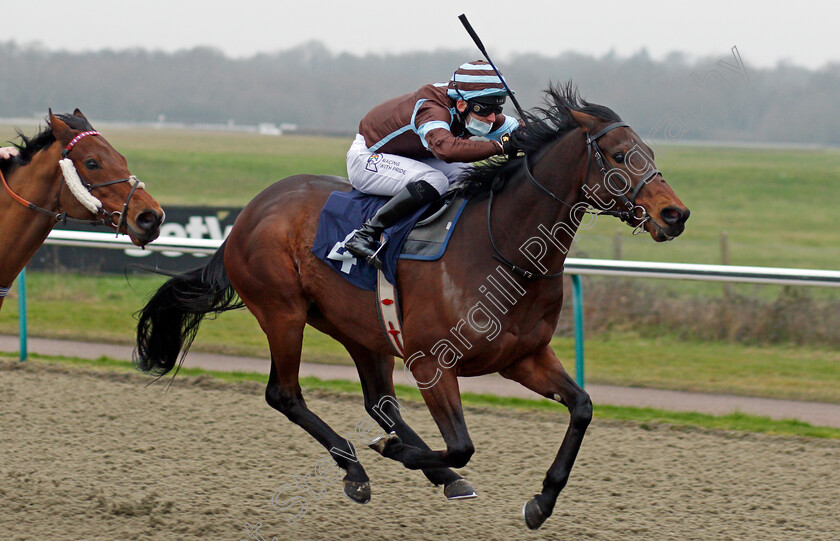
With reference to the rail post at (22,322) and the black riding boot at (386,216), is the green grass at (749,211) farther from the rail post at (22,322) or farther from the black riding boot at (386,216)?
the black riding boot at (386,216)

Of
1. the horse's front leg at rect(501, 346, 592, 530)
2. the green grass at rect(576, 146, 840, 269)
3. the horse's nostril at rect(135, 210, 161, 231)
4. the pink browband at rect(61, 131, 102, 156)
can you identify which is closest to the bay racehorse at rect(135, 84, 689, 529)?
the horse's front leg at rect(501, 346, 592, 530)

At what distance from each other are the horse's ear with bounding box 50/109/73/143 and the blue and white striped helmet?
1613 millimetres

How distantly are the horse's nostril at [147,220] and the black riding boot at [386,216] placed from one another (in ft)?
2.64

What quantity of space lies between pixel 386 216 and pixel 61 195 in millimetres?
1352

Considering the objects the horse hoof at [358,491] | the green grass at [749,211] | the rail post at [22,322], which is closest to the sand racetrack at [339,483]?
the horse hoof at [358,491]

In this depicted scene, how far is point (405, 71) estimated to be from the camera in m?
27.0

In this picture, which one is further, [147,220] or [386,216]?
[147,220]

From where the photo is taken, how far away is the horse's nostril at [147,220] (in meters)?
3.96

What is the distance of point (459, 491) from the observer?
149 inches

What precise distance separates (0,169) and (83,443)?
166 centimetres

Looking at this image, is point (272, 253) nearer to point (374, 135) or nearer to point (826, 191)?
point (374, 135)

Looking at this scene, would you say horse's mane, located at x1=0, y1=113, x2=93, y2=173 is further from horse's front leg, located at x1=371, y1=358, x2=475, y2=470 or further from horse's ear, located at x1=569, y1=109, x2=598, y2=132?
horse's ear, located at x1=569, y1=109, x2=598, y2=132

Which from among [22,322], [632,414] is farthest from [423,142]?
[22,322]

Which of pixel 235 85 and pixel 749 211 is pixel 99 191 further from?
pixel 235 85
